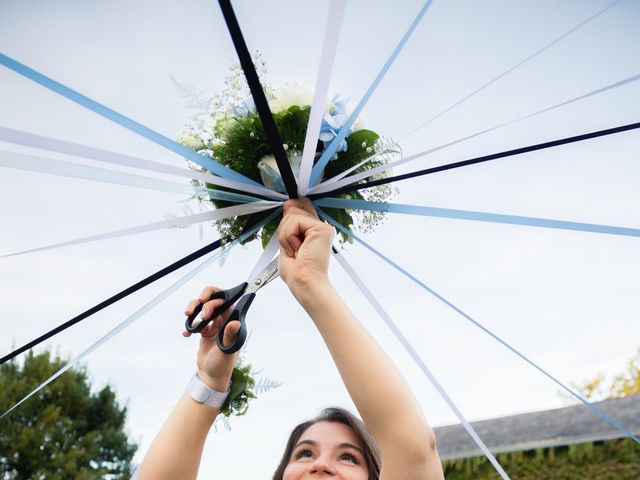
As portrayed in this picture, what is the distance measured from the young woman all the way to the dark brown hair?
0.37 feet

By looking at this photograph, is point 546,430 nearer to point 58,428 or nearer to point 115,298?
point 115,298

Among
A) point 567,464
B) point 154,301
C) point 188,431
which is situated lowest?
point 567,464

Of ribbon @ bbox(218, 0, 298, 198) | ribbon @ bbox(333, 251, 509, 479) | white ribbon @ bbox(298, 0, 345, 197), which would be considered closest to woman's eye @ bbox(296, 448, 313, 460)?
ribbon @ bbox(333, 251, 509, 479)

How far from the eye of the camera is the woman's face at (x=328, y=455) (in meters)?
2.21

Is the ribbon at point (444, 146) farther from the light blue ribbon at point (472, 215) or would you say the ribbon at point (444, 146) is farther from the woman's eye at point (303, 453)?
the woman's eye at point (303, 453)

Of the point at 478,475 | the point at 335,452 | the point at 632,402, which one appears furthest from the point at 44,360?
the point at 335,452

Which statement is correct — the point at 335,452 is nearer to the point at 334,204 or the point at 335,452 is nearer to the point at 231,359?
Answer: the point at 231,359

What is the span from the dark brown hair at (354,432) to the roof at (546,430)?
841 centimetres

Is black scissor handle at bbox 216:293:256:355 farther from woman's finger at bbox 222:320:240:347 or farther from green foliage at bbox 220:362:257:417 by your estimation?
green foliage at bbox 220:362:257:417

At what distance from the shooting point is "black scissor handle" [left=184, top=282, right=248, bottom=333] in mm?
1776

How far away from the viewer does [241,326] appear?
5.53ft

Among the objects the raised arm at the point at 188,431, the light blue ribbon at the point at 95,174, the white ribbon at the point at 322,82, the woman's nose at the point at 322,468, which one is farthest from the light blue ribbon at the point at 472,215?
the woman's nose at the point at 322,468

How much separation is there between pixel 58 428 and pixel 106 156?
18.2 m

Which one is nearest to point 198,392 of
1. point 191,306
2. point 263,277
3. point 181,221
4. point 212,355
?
point 212,355
